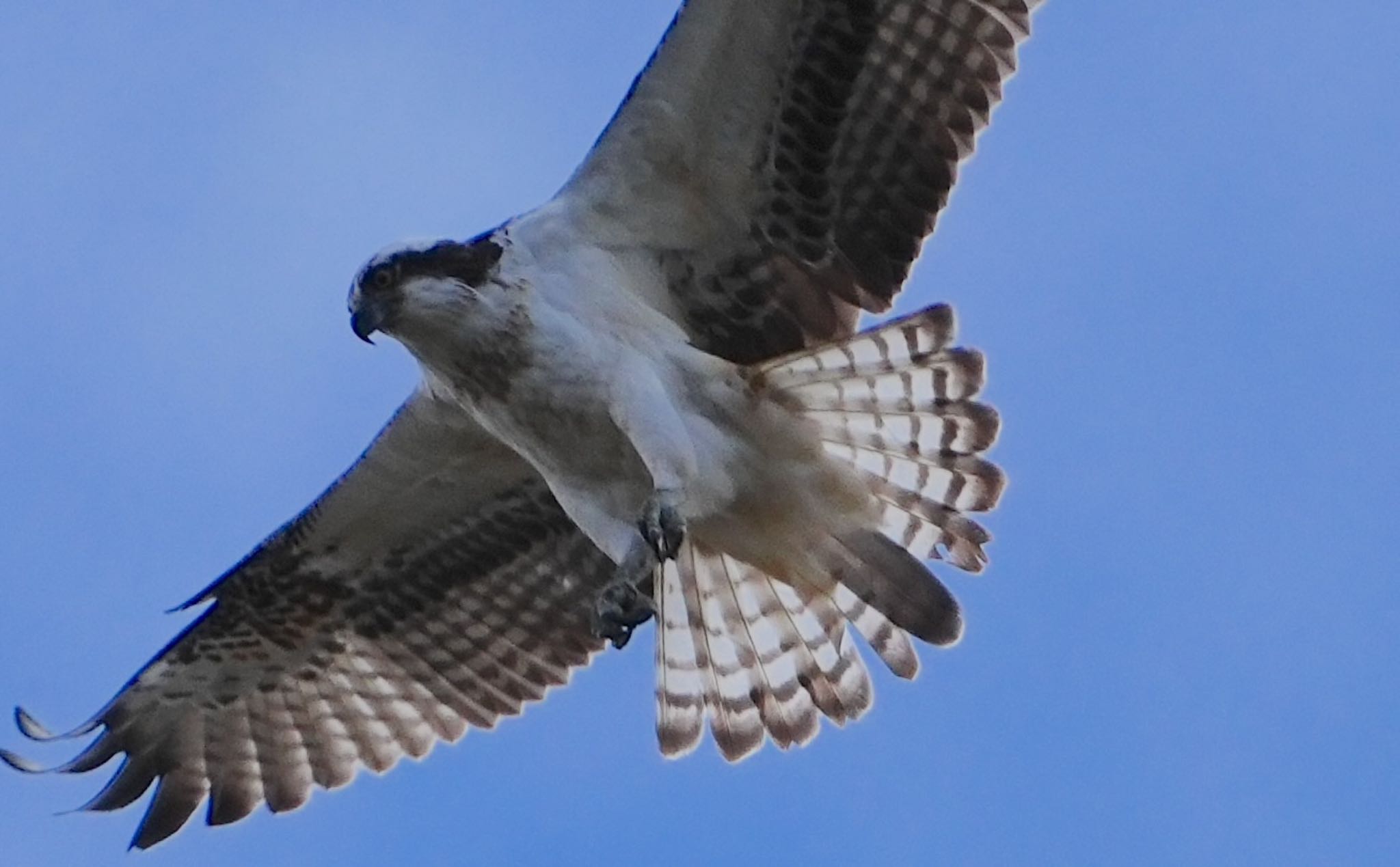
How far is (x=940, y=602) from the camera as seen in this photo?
7305 millimetres

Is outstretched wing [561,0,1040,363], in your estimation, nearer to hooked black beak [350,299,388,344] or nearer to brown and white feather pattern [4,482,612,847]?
hooked black beak [350,299,388,344]

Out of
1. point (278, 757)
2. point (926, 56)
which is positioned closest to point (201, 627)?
point (278, 757)

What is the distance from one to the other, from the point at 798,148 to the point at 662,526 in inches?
51.2

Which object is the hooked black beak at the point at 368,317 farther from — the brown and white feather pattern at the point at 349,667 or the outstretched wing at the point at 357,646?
the brown and white feather pattern at the point at 349,667

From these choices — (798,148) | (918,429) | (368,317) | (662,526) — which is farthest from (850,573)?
(368,317)

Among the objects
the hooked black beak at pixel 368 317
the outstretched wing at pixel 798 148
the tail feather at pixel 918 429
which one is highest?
the outstretched wing at pixel 798 148

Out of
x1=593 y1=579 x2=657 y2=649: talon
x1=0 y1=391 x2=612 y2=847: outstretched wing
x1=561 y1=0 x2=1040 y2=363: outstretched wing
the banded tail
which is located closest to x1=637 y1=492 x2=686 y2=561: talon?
x1=593 y1=579 x2=657 y2=649: talon

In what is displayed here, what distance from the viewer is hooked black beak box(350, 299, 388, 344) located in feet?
23.1

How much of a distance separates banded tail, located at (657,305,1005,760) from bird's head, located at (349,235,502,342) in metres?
0.95

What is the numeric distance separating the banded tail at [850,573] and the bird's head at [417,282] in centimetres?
95

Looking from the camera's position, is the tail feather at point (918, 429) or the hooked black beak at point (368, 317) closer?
the hooked black beak at point (368, 317)

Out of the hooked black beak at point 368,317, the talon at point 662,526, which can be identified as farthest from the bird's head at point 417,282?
the talon at point 662,526

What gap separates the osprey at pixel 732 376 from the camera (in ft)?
23.1

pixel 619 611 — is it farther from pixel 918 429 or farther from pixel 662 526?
pixel 918 429
